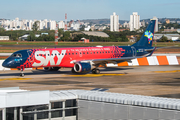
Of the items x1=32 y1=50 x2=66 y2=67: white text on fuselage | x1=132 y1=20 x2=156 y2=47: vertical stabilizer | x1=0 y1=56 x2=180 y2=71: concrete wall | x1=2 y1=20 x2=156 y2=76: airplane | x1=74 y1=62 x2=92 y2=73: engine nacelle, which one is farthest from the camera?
x1=0 y1=56 x2=180 y2=71: concrete wall

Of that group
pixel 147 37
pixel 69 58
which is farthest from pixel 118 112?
pixel 147 37

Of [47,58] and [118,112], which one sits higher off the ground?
[47,58]

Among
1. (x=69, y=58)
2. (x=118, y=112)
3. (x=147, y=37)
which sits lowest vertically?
(x=118, y=112)

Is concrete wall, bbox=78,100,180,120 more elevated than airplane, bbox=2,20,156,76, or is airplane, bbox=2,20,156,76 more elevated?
airplane, bbox=2,20,156,76

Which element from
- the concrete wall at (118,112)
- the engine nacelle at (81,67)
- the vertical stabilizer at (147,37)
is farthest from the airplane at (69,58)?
the concrete wall at (118,112)

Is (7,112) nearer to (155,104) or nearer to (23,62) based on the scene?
(155,104)

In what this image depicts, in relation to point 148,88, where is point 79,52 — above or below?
above

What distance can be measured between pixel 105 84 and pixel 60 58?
9.04m

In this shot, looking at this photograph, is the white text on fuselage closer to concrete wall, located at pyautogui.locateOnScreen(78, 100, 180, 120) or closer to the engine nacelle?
the engine nacelle

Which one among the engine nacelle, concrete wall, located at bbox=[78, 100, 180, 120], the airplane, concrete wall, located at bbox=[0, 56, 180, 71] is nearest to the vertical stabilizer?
the airplane

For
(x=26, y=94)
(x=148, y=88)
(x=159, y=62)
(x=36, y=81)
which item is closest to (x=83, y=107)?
(x=26, y=94)

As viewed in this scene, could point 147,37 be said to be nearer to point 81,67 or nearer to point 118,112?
point 81,67

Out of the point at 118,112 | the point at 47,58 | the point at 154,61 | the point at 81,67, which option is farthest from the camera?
the point at 154,61

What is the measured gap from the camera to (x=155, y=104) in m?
11.5
